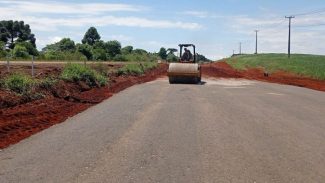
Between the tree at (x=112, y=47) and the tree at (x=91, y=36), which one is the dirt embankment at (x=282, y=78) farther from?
the tree at (x=91, y=36)

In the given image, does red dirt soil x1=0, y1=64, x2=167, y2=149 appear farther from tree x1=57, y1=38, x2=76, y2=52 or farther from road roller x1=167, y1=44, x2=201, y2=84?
tree x1=57, y1=38, x2=76, y2=52

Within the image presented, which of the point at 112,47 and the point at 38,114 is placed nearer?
the point at 38,114

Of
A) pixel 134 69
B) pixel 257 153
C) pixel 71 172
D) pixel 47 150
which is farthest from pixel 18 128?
pixel 134 69

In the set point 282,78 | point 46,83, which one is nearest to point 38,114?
point 46,83

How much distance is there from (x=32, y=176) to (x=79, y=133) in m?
3.96

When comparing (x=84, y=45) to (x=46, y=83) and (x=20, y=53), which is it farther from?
(x=46, y=83)

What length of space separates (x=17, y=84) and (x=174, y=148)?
33.8 feet

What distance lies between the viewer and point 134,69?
47.0 m

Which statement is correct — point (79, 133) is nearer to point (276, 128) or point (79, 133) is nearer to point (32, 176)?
point (32, 176)

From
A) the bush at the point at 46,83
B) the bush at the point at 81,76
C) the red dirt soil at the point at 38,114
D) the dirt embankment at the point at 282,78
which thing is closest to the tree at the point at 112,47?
the dirt embankment at the point at 282,78

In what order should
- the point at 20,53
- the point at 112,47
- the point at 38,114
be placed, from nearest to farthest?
the point at 38,114
the point at 20,53
the point at 112,47

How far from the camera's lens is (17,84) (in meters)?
18.8

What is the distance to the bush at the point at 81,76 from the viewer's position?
86.5 ft

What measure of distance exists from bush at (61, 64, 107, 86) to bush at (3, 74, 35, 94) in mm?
5951
